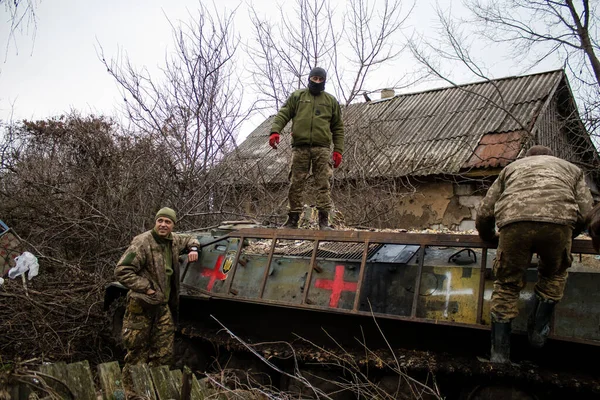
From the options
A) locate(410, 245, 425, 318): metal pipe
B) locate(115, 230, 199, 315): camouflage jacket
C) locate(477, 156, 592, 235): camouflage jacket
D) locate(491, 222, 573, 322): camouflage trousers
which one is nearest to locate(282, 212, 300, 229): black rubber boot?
locate(115, 230, 199, 315): camouflage jacket

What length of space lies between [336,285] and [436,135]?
931cm

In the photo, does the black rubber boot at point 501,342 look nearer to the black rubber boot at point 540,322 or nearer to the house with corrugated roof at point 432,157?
the black rubber boot at point 540,322

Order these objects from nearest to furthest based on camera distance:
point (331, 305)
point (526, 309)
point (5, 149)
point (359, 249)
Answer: point (526, 309)
point (331, 305)
point (359, 249)
point (5, 149)

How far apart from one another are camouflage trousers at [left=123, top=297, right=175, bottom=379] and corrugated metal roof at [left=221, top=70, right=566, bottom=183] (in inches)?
201

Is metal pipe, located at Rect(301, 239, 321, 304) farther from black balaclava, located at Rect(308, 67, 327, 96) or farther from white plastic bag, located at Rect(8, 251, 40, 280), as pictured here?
white plastic bag, located at Rect(8, 251, 40, 280)

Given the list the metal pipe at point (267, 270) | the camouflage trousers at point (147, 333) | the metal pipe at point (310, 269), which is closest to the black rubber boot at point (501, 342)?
the metal pipe at point (310, 269)

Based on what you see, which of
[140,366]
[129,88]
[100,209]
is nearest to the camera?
[140,366]

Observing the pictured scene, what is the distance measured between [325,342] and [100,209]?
541 cm

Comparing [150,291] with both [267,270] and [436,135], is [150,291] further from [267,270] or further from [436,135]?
[436,135]

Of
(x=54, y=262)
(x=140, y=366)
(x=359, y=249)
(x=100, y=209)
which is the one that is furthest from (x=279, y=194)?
(x=140, y=366)

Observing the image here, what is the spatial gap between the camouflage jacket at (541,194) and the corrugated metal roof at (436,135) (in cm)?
693

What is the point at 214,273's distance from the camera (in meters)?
6.38

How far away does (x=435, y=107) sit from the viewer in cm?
1538

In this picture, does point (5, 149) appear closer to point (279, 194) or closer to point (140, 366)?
point (279, 194)
